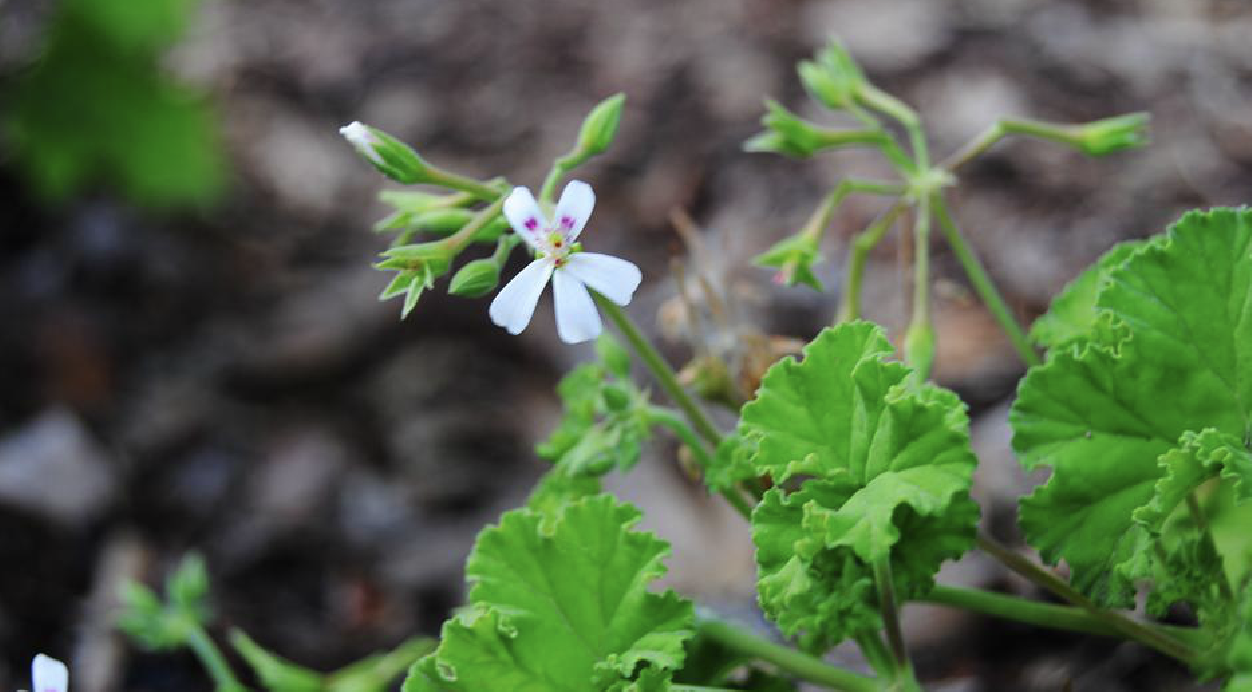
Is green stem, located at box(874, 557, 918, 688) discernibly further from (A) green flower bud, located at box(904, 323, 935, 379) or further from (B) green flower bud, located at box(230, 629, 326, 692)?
(B) green flower bud, located at box(230, 629, 326, 692)

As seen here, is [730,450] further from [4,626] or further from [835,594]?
[4,626]

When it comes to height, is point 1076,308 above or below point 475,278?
below

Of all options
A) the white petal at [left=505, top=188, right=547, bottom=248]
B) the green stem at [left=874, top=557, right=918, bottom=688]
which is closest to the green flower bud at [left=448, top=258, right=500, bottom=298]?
the white petal at [left=505, top=188, right=547, bottom=248]

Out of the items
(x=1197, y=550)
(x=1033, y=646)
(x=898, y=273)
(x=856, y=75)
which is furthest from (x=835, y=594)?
(x=898, y=273)

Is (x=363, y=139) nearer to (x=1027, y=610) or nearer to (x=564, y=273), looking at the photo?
(x=564, y=273)

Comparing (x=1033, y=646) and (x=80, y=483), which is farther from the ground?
(x=80, y=483)

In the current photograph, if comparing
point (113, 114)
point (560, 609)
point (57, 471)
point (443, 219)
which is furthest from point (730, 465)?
point (113, 114)

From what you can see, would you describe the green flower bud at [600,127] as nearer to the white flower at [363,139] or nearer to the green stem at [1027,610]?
the white flower at [363,139]
